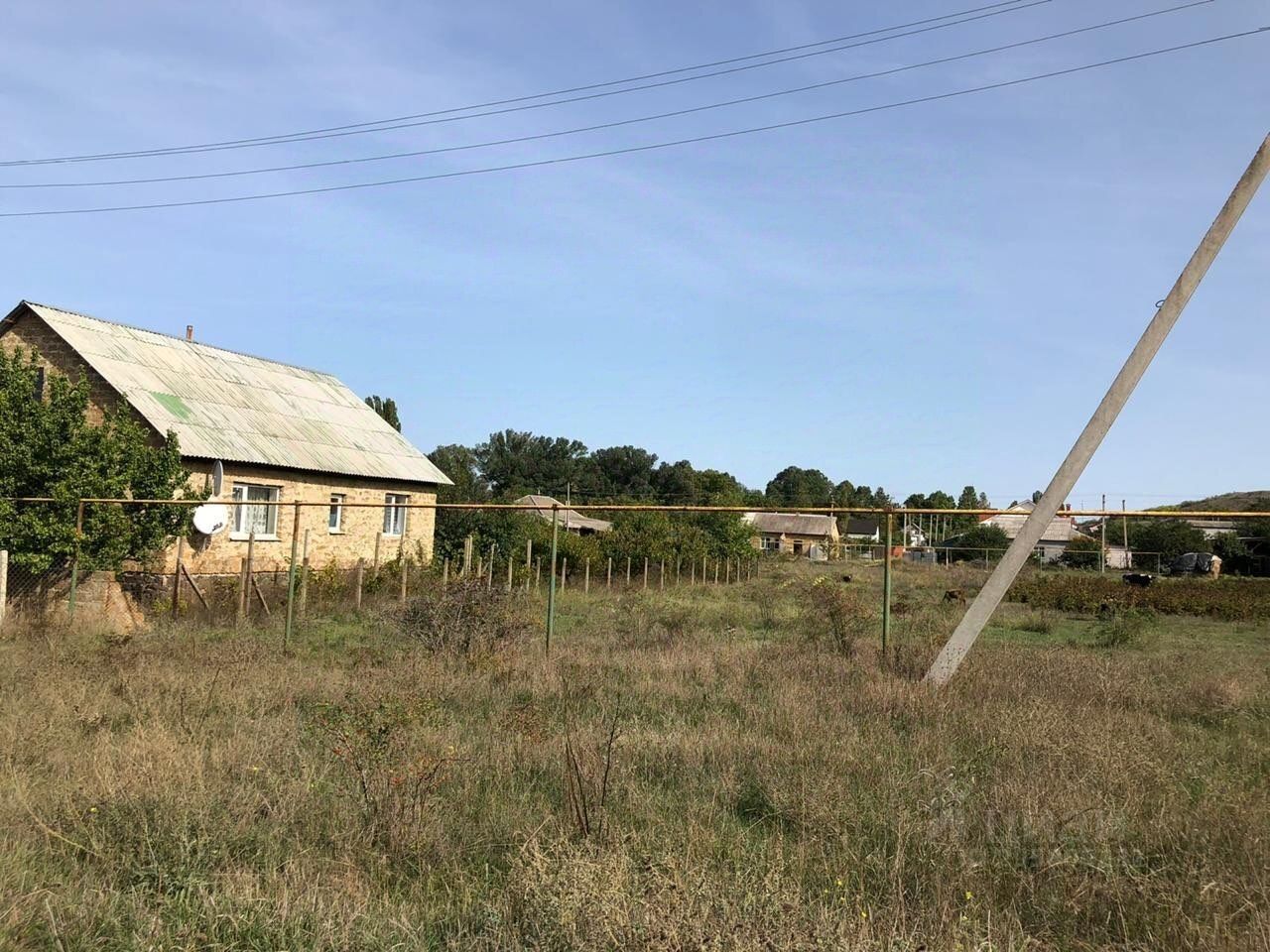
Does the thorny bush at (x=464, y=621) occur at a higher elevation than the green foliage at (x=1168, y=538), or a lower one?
lower

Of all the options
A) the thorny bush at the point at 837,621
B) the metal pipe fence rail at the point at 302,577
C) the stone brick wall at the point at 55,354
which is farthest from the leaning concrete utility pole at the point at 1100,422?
the stone brick wall at the point at 55,354

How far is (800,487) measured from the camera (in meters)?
125

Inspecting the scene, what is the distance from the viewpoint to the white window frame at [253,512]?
71.0ft

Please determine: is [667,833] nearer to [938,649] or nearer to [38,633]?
[938,649]

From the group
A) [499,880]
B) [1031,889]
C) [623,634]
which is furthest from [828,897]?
[623,634]

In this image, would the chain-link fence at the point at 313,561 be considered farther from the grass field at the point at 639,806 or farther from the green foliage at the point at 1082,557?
the green foliage at the point at 1082,557

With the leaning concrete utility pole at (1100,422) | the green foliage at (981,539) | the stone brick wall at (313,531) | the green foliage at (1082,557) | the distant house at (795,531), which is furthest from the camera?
the distant house at (795,531)

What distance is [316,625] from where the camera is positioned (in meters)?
14.6

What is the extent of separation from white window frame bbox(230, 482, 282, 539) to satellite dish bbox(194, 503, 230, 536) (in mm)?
825

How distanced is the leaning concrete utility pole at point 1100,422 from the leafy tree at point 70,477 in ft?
50.0

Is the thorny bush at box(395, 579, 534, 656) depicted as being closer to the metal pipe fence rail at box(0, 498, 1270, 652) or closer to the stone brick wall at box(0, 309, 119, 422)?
the metal pipe fence rail at box(0, 498, 1270, 652)

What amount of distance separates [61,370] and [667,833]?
21.3m

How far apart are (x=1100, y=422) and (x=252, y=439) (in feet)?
64.8

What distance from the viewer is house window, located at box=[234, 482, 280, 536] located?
2172 cm
